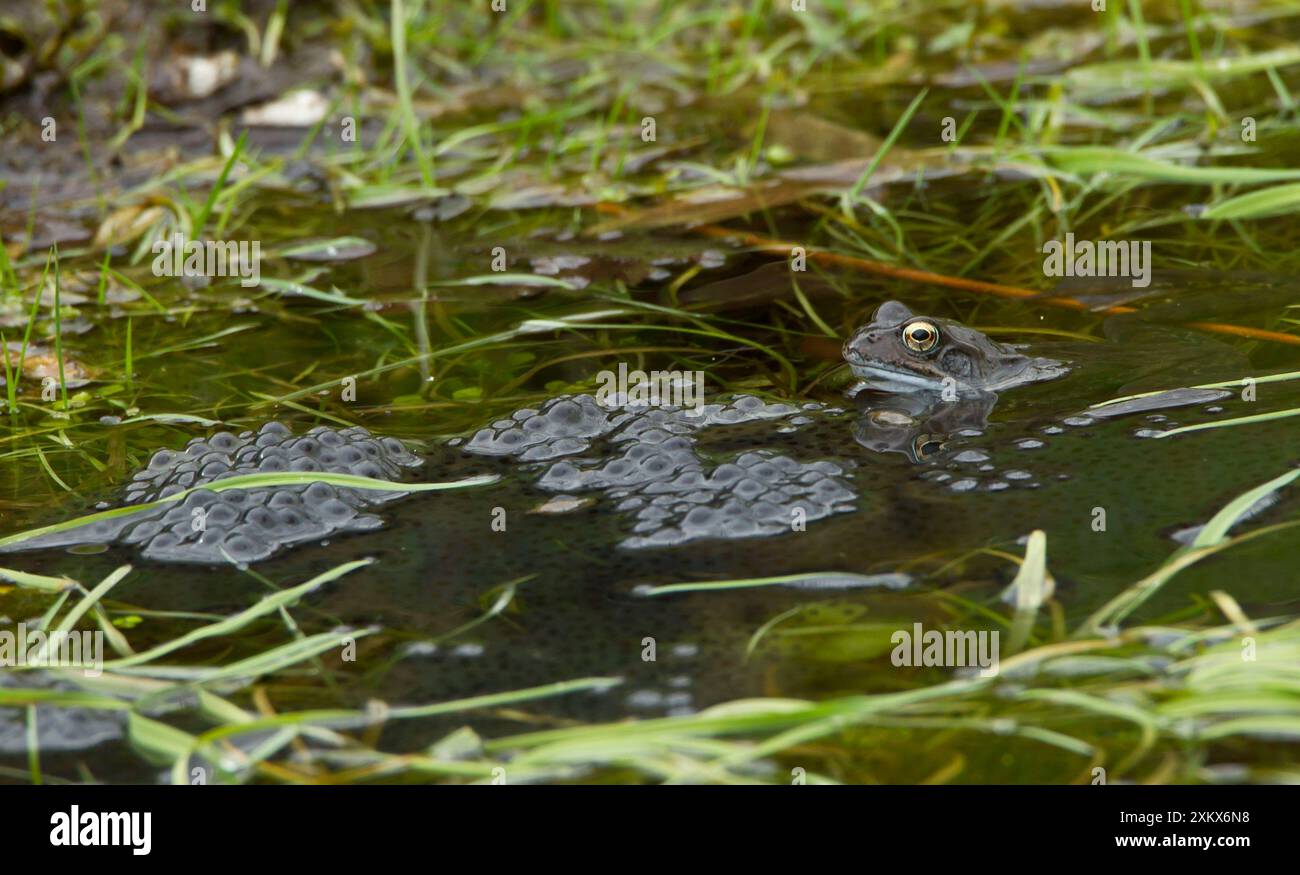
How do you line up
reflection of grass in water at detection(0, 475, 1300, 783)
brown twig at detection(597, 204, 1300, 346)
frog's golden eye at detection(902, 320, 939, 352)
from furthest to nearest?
brown twig at detection(597, 204, 1300, 346)
frog's golden eye at detection(902, 320, 939, 352)
reflection of grass in water at detection(0, 475, 1300, 783)

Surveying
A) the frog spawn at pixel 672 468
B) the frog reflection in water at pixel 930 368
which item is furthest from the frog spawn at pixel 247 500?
the frog reflection in water at pixel 930 368

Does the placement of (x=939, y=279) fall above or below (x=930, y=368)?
above

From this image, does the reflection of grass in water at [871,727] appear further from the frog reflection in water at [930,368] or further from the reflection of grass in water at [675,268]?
the frog reflection in water at [930,368]

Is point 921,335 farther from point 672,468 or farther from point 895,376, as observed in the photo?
point 672,468

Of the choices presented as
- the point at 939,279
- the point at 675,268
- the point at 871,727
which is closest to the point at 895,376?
the point at 939,279

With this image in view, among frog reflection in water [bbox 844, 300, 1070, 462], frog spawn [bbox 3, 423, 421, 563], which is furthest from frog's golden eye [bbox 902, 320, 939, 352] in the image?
frog spawn [bbox 3, 423, 421, 563]

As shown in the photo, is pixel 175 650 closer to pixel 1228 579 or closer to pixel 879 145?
pixel 1228 579

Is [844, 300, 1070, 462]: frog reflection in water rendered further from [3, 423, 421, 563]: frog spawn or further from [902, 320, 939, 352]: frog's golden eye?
[3, 423, 421, 563]: frog spawn
